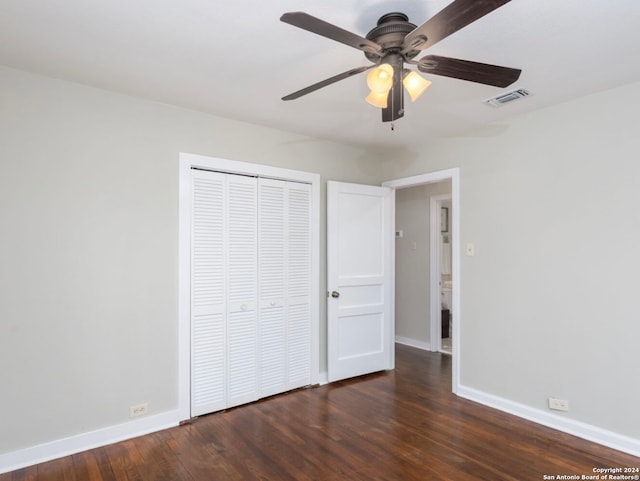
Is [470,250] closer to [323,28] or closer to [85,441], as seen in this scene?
[323,28]

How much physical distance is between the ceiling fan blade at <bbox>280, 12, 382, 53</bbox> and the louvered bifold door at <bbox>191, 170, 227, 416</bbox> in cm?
197

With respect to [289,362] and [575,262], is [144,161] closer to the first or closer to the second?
[289,362]

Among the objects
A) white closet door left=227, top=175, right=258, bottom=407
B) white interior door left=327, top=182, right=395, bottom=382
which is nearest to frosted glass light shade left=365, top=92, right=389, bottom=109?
white closet door left=227, top=175, right=258, bottom=407

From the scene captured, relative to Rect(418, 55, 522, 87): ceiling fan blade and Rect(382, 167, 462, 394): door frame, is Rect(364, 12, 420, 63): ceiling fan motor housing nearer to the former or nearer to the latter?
Rect(418, 55, 522, 87): ceiling fan blade

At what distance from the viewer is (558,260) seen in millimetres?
2910

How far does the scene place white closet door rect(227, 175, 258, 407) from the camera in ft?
10.7

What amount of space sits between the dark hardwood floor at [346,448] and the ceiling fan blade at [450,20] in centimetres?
236

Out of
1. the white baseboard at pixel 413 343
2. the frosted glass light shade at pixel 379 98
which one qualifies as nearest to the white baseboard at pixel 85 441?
the frosted glass light shade at pixel 379 98

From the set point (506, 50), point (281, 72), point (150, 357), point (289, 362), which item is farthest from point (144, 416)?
point (506, 50)

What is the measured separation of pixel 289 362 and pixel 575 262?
2.59 metres

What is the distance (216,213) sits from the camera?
10.4ft

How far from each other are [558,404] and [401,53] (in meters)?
2.85

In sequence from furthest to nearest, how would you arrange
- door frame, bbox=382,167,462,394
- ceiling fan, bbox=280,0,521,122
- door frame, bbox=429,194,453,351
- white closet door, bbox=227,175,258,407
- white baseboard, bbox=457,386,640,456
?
door frame, bbox=429,194,453,351, door frame, bbox=382,167,462,394, white closet door, bbox=227,175,258,407, white baseboard, bbox=457,386,640,456, ceiling fan, bbox=280,0,521,122

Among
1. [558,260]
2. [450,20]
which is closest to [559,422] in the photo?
[558,260]
